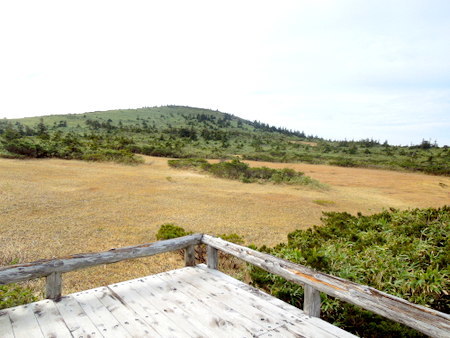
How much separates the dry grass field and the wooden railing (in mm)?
2084

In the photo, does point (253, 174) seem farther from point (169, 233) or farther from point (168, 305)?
point (168, 305)

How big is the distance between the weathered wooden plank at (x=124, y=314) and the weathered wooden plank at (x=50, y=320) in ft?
1.49

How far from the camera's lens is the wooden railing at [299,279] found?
2.49 metres

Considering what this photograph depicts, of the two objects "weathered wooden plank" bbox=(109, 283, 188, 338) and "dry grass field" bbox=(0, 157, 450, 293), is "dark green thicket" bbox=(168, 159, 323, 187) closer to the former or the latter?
"dry grass field" bbox=(0, 157, 450, 293)

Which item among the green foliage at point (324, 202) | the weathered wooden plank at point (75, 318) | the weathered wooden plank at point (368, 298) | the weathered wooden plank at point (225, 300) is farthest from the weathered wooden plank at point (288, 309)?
the green foliage at point (324, 202)

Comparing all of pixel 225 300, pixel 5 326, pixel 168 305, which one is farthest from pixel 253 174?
pixel 5 326

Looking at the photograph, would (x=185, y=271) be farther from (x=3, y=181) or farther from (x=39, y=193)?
(x=3, y=181)

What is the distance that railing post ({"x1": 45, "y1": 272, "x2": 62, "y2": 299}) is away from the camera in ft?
11.3

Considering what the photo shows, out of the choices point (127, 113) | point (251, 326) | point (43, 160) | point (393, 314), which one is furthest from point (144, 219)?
point (127, 113)

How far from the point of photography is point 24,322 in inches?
117

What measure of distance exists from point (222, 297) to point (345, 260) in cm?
189

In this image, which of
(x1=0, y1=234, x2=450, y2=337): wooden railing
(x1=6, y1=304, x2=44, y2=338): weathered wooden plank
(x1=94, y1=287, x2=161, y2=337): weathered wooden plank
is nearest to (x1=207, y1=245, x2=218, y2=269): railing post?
(x1=0, y1=234, x2=450, y2=337): wooden railing

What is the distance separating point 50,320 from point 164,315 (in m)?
1.07

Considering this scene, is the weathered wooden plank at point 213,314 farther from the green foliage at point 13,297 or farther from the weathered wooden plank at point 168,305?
the green foliage at point 13,297
